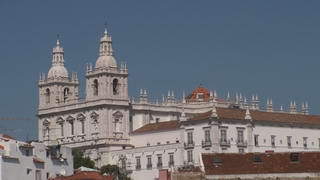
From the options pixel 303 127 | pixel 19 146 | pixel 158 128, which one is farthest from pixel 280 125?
pixel 19 146

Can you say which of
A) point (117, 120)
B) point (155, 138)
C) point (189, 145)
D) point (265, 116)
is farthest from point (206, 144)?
point (117, 120)

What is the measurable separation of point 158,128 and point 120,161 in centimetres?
665

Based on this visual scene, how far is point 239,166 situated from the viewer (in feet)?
295

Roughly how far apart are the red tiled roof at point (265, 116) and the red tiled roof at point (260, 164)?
8628 cm

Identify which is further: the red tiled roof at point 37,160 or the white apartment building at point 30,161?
the red tiled roof at point 37,160

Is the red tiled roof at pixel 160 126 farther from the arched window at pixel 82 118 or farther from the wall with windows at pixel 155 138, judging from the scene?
the arched window at pixel 82 118

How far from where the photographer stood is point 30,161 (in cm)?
9688

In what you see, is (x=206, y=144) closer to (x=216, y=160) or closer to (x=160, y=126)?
(x=160, y=126)

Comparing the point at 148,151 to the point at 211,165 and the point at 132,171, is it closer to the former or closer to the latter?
the point at 132,171

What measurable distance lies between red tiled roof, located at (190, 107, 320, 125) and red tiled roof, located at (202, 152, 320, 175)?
8628 centimetres

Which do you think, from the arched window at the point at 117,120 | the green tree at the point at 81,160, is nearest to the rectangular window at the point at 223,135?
the green tree at the point at 81,160

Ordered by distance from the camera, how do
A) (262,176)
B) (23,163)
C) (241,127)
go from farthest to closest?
(241,127) → (23,163) → (262,176)

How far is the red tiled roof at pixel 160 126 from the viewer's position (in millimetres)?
189125

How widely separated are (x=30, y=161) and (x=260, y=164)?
1616 centimetres
